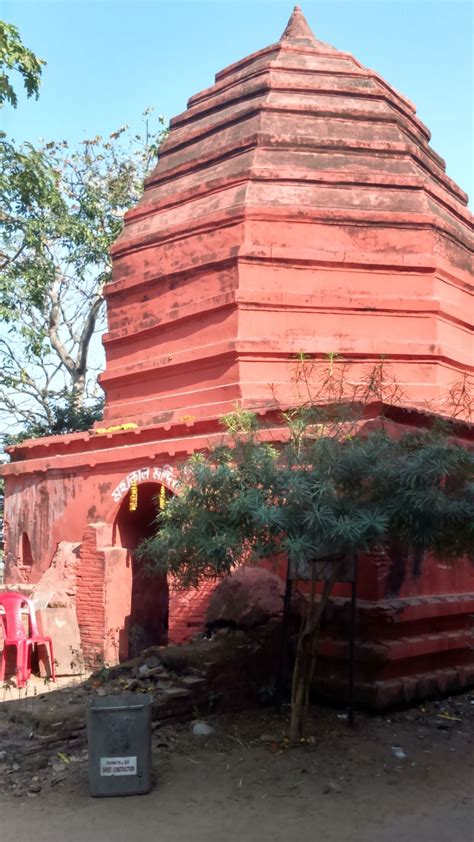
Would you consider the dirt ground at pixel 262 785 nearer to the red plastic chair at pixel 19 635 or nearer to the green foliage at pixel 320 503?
the green foliage at pixel 320 503

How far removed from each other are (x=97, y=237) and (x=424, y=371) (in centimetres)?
989

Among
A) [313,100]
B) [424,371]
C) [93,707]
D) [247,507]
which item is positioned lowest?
[93,707]

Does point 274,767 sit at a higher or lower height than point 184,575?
lower

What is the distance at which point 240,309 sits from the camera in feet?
32.7

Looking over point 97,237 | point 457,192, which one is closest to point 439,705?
point 457,192

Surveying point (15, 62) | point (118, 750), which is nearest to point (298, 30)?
point (15, 62)

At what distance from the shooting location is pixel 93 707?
5598mm

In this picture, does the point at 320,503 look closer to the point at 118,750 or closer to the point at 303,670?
the point at 303,670

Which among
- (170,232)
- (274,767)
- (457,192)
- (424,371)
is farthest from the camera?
(457,192)

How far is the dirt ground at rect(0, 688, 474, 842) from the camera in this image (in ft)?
16.4

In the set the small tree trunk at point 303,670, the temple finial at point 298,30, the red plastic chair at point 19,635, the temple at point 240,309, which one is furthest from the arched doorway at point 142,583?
the temple finial at point 298,30

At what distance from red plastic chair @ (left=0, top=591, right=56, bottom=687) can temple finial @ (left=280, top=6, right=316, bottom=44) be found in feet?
29.8

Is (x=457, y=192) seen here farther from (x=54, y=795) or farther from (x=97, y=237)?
(x=54, y=795)

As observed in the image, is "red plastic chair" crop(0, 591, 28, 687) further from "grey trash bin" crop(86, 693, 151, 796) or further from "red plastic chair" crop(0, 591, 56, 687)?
"grey trash bin" crop(86, 693, 151, 796)
